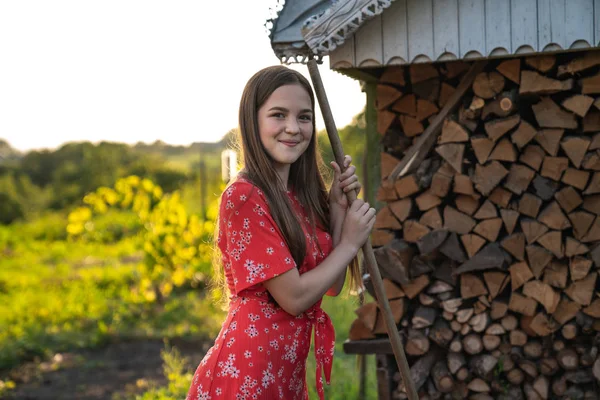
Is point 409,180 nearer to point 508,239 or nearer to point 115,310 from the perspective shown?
point 508,239

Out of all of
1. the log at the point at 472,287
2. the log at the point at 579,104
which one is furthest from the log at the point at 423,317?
the log at the point at 579,104

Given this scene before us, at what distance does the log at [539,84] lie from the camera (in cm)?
302

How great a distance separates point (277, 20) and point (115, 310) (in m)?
5.08

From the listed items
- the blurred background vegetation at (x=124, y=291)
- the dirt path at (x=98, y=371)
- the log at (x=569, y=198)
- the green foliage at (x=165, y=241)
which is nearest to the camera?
the log at (x=569, y=198)

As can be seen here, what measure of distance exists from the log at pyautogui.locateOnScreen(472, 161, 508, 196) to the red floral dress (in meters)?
1.25

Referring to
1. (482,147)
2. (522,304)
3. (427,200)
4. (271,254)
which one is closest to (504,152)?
(482,147)

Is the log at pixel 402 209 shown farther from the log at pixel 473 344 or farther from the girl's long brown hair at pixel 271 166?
the girl's long brown hair at pixel 271 166

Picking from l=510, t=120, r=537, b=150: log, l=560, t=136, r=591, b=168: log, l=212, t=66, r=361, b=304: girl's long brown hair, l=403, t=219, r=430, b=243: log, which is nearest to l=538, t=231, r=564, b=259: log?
l=560, t=136, r=591, b=168: log

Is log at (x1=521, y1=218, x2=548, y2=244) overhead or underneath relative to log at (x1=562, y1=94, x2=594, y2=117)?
underneath

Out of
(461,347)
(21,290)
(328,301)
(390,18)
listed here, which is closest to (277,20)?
(390,18)

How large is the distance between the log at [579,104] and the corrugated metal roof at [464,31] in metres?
0.25

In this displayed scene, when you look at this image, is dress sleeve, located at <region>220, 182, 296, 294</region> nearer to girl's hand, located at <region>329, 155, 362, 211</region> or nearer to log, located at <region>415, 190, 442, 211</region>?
girl's hand, located at <region>329, 155, 362, 211</region>

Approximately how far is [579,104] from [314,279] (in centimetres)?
173

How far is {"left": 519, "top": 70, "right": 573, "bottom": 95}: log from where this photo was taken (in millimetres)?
3016
